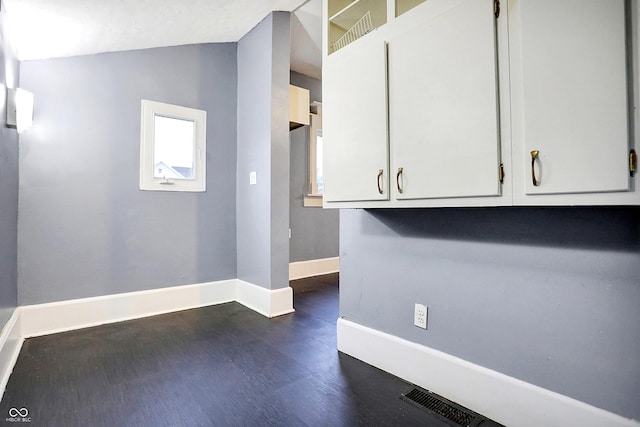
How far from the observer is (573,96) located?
101 centimetres

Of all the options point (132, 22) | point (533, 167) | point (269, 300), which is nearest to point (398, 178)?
point (533, 167)

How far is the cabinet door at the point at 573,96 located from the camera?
0.94 m

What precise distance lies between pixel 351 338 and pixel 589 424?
3.88 feet

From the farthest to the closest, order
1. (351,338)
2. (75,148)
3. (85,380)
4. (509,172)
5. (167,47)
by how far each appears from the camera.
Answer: (167,47)
(75,148)
(351,338)
(85,380)
(509,172)

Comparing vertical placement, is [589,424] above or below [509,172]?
below

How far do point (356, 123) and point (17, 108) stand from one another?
217cm

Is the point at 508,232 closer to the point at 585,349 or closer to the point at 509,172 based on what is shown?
the point at 509,172

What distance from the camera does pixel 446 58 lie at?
4.33ft

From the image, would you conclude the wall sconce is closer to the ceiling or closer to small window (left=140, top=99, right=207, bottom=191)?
the ceiling

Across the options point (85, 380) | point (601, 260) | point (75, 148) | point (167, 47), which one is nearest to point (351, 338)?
point (601, 260)

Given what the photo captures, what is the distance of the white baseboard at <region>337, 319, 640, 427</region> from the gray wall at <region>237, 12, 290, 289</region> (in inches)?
47.0

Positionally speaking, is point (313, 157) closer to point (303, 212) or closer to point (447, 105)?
point (303, 212)

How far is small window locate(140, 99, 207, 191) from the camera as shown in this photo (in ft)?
9.30

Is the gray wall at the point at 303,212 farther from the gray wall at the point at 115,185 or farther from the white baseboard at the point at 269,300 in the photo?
the white baseboard at the point at 269,300
